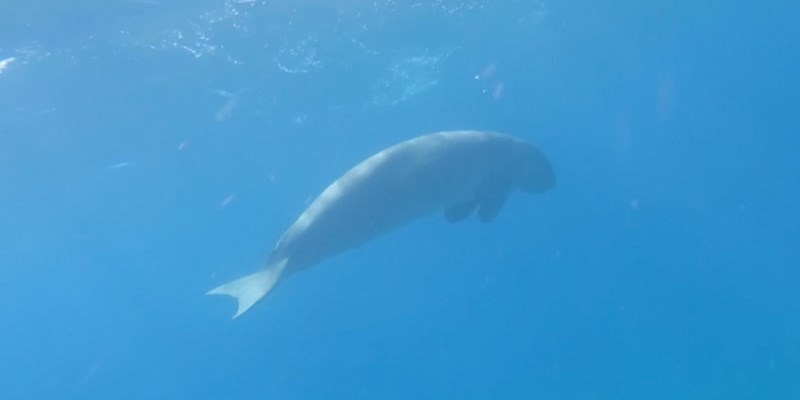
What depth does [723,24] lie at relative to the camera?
36281 millimetres

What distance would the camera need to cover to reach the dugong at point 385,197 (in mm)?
10414

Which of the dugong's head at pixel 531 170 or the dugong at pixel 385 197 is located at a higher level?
the dugong at pixel 385 197

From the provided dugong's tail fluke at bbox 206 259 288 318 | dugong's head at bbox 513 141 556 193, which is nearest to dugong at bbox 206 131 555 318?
dugong's tail fluke at bbox 206 259 288 318

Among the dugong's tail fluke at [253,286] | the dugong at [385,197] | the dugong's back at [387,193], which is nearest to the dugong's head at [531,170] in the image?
the dugong at [385,197]

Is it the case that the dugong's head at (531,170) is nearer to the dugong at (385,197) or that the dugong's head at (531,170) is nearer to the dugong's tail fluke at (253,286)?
the dugong at (385,197)

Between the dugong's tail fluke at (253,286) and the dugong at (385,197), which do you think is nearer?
the dugong's tail fluke at (253,286)

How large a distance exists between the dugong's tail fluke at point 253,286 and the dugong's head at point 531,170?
3931mm

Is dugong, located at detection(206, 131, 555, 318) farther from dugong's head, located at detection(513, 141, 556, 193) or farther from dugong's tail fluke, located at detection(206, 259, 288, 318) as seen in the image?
dugong's head, located at detection(513, 141, 556, 193)

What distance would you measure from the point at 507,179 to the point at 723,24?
2800cm

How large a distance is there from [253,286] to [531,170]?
15.5ft

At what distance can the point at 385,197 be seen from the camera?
10.7 m

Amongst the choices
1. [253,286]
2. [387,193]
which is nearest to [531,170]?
[387,193]

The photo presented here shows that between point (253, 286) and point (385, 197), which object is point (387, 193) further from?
point (253, 286)

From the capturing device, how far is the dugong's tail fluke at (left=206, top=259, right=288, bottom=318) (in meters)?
10.0
